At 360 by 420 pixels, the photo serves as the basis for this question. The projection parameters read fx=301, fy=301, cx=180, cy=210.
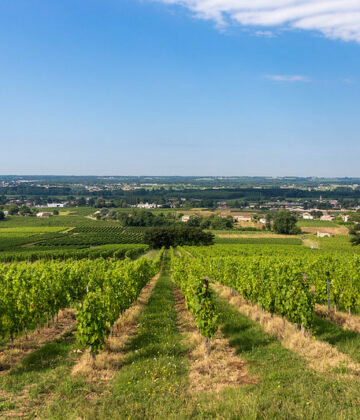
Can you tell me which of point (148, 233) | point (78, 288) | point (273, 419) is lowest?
point (148, 233)

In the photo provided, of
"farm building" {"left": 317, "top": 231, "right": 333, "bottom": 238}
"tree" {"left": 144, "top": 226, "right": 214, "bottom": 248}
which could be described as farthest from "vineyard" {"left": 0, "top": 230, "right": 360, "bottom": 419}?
"farm building" {"left": 317, "top": 231, "right": 333, "bottom": 238}

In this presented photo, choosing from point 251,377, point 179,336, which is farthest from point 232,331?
point 251,377

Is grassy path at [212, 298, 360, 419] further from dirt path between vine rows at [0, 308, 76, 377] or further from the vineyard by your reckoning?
dirt path between vine rows at [0, 308, 76, 377]

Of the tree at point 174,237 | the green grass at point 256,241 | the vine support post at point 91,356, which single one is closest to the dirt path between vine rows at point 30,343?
the vine support post at point 91,356

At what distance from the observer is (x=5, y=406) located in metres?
7.56

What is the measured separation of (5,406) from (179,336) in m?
6.64

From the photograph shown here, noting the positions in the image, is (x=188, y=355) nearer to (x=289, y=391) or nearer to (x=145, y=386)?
(x=145, y=386)

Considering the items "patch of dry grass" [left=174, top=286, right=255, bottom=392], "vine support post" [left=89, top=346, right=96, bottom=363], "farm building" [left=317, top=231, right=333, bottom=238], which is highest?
"vine support post" [left=89, top=346, right=96, bottom=363]

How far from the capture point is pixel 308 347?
34.6 ft

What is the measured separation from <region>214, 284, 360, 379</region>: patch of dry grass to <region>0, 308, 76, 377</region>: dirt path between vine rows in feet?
29.7

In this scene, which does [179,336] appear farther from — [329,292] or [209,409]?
[329,292]

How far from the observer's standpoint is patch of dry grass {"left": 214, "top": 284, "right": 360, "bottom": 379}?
30.0 ft

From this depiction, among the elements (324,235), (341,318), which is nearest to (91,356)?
(341,318)

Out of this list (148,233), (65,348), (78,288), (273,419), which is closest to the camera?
(273,419)
